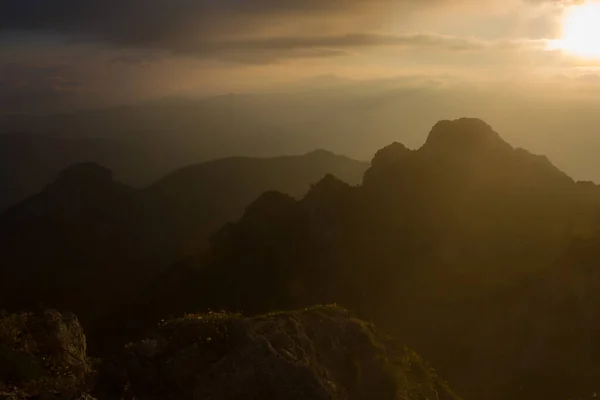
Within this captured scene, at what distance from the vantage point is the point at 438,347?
52500mm

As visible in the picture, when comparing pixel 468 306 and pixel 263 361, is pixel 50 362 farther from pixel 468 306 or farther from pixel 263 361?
pixel 468 306

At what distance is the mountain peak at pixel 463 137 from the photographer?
75.0 metres

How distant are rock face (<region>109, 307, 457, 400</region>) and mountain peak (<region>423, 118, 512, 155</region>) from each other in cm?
5802

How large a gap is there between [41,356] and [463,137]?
2645 inches

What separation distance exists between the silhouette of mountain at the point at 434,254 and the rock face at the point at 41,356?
3721 centimetres

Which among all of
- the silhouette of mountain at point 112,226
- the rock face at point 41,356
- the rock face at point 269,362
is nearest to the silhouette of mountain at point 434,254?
the silhouette of mountain at point 112,226

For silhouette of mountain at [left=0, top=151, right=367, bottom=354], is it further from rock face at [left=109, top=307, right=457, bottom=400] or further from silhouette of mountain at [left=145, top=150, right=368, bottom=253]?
rock face at [left=109, top=307, right=457, bottom=400]

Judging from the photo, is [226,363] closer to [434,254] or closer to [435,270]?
[435,270]

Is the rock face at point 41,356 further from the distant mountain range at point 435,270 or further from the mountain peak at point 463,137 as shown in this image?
the mountain peak at point 463,137

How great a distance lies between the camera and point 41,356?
788 inches

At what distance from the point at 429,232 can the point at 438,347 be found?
771 inches

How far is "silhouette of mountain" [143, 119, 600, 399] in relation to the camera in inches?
2031

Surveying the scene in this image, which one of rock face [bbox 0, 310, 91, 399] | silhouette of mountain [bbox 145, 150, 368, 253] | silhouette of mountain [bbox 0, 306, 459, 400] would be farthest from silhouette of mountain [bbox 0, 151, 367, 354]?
silhouette of mountain [bbox 0, 306, 459, 400]

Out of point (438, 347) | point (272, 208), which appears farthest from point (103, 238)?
point (438, 347)
